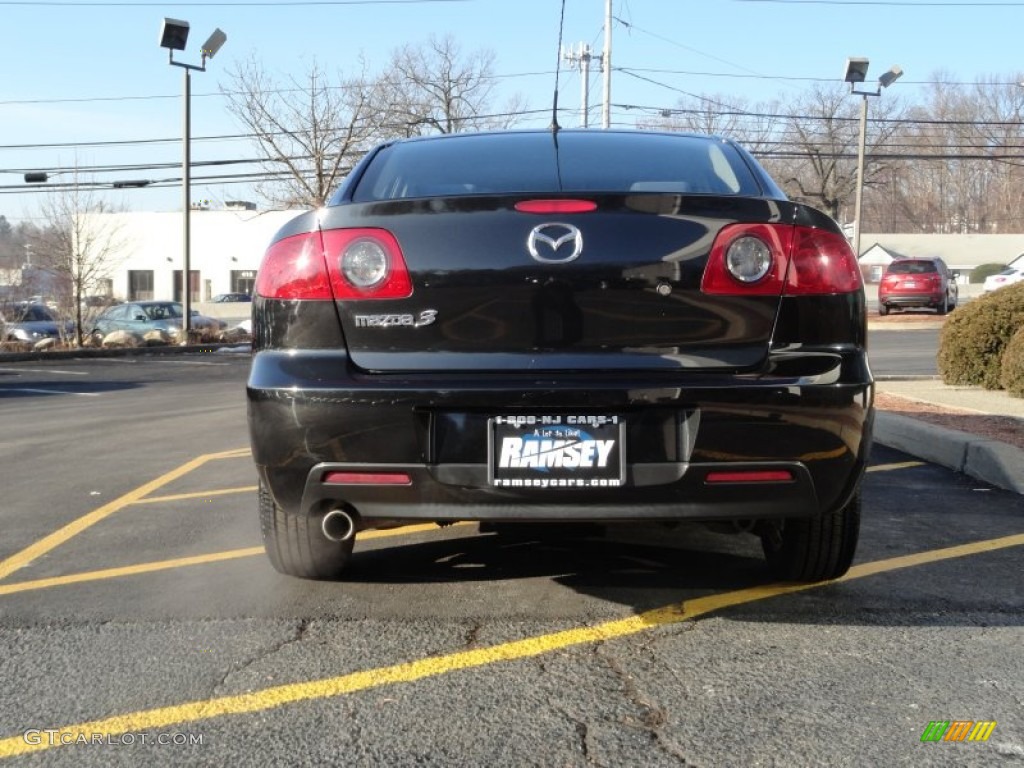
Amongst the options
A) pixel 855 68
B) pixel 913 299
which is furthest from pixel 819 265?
pixel 913 299

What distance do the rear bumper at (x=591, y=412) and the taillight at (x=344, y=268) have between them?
9.4 inches

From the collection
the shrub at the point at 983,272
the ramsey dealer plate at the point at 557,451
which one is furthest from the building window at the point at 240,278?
the ramsey dealer plate at the point at 557,451

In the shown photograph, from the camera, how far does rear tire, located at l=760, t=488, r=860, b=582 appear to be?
359cm

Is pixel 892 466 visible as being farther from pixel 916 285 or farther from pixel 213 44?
pixel 916 285

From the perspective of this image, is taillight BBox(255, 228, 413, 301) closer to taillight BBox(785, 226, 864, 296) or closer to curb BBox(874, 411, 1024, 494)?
taillight BBox(785, 226, 864, 296)

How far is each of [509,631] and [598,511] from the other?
577 millimetres

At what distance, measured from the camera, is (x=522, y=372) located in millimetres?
3059

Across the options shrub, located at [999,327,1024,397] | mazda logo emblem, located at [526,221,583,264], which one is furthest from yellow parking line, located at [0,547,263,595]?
shrub, located at [999,327,1024,397]

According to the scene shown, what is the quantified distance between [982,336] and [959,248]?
66495mm

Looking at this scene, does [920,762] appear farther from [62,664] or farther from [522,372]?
[62,664]

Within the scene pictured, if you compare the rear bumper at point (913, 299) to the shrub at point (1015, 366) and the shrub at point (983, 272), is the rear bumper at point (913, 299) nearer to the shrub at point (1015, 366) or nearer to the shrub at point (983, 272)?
the shrub at point (1015, 366)

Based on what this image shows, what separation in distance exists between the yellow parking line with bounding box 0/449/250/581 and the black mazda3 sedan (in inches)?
68.7

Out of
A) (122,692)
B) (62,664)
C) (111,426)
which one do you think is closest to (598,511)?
(122,692)

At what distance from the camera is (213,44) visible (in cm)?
2241
